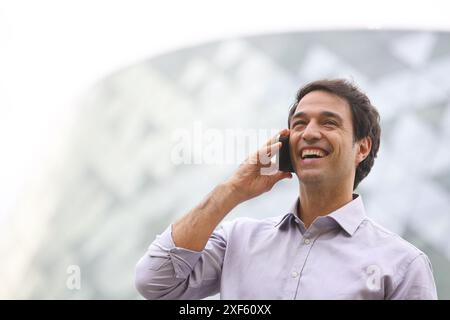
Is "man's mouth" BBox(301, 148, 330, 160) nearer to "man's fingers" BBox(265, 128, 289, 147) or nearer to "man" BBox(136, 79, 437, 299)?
"man" BBox(136, 79, 437, 299)

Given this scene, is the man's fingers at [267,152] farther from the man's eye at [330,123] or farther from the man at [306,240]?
the man's eye at [330,123]

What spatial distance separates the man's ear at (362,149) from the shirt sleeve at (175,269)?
46 cm

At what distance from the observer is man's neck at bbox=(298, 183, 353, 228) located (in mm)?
1615

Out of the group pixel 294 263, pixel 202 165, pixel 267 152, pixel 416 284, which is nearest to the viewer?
pixel 416 284

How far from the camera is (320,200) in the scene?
163 cm

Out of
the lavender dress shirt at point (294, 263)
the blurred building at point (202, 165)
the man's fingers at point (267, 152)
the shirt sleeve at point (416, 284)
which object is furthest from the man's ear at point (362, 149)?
the blurred building at point (202, 165)

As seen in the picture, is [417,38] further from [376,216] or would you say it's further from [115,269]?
[115,269]

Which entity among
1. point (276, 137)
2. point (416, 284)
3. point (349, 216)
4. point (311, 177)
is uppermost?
point (276, 137)

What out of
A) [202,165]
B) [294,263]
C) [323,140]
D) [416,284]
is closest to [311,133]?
[323,140]

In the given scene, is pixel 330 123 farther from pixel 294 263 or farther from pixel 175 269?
pixel 175 269

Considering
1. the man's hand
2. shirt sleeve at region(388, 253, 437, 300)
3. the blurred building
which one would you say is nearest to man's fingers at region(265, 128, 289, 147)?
the man's hand

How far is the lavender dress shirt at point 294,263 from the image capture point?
1434 millimetres

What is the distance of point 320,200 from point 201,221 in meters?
0.32
